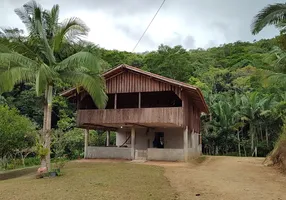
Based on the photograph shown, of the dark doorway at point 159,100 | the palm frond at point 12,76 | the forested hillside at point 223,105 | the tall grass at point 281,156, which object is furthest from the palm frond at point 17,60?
the tall grass at point 281,156

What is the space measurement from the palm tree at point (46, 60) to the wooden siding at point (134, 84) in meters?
5.45

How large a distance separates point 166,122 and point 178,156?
7.80 feet

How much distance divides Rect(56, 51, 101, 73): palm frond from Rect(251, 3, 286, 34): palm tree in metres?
6.53

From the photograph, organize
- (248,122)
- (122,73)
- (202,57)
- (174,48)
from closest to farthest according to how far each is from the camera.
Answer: (122,73)
(248,122)
(174,48)
(202,57)

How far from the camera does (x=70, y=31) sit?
13.9 meters

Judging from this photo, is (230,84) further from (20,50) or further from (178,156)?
(20,50)

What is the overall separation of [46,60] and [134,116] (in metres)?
7.23

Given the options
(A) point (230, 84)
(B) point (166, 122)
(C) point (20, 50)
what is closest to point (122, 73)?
(B) point (166, 122)

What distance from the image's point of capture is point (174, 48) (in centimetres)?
4350

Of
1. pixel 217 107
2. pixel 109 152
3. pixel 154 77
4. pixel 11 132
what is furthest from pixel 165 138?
pixel 11 132

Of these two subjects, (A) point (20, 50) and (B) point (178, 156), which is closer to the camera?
(A) point (20, 50)

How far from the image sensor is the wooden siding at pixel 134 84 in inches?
754

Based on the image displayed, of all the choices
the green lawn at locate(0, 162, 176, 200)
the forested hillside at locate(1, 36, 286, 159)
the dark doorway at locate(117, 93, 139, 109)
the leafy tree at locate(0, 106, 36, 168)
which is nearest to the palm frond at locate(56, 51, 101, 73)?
the green lawn at locate(0, 162, 176, 200)

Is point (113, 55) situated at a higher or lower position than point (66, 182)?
higher
